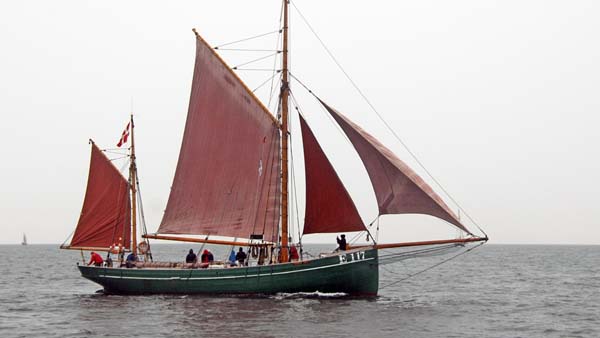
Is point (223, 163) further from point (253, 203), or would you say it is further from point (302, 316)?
point (302, 316)

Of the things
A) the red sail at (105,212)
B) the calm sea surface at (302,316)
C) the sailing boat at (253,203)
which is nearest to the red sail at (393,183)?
the sailing boat at (253,203)

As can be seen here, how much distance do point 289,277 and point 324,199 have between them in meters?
4.39

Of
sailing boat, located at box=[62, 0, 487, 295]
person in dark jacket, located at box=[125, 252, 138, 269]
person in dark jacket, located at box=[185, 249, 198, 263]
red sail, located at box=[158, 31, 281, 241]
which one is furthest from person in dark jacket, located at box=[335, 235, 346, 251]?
person in dark jacket, located at box=[125, 252, 138, 269]

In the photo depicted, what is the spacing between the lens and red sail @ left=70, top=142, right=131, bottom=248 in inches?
1804

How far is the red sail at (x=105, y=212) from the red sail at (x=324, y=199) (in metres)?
13.4

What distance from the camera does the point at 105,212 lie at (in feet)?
150

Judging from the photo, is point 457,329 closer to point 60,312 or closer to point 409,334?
point 409,334

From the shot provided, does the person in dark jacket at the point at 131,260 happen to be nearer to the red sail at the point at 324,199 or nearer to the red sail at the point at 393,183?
the red sail at the point at 324,199

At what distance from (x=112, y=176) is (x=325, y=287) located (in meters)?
16.3

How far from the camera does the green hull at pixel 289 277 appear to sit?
37.6 meters

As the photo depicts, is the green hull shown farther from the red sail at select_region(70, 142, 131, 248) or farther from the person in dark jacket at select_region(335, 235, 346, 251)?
the red sail at select_region(70, 142, 131, 248)

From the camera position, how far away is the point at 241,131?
40969 mm

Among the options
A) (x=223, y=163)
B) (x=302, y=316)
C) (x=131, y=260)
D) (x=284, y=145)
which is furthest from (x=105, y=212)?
(x=302, y=316)

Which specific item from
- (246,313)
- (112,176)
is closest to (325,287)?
(246,313)
